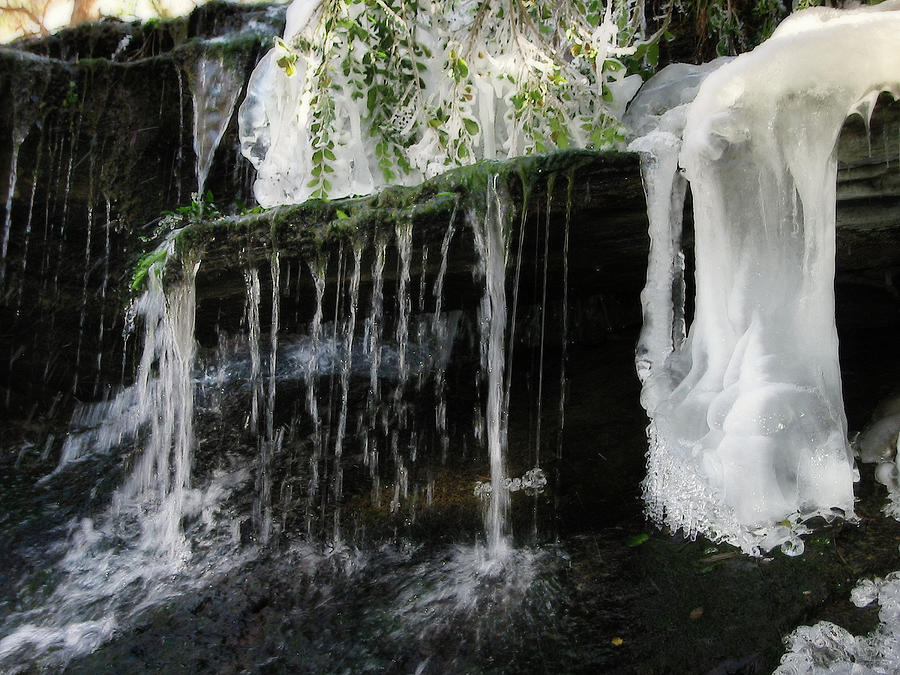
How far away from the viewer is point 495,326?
3863 mm

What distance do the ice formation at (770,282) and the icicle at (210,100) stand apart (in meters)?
4.44

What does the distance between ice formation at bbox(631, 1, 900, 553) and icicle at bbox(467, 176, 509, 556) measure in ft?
2.65

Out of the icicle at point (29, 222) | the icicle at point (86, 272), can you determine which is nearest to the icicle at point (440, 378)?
the icicle at point (86, 272)

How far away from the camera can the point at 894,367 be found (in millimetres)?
4203

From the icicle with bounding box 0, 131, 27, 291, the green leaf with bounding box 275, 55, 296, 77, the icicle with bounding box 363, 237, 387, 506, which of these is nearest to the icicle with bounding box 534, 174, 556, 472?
the icicle with bounding box 363, 237, 387, 506

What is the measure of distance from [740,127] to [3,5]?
39.0 feet

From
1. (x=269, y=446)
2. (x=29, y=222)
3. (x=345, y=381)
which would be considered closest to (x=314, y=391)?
(x=345, y=381)

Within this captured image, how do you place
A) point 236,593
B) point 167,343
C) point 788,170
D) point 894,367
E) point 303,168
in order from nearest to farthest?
point 788,170 → point 236,593 → point 894,367 → point 303,168 → point 167,343

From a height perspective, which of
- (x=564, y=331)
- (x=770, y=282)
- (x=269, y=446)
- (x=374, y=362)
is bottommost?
(x=269, y=446)

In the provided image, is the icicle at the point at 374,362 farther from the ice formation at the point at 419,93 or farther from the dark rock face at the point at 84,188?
the dark rock face at the point at 84,188

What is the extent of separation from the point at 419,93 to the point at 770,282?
8.17 ft

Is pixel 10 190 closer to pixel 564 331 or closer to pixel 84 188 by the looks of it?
pixel 84 188

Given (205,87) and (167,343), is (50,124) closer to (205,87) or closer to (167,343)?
(205,87)

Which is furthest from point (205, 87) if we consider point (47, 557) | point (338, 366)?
point (47, 557)
